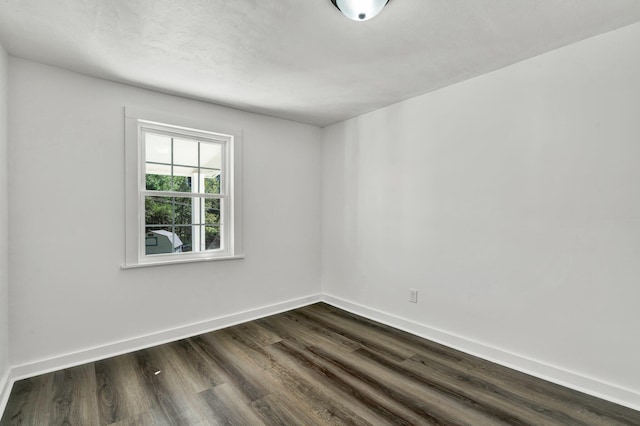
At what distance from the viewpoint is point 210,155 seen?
344 cm

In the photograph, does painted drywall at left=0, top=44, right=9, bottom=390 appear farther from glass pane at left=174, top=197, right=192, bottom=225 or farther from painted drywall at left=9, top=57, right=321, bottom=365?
glass pane at left=174, top=197, right=192, bottom=225

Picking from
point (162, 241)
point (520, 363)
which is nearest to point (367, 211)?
point (520, 363)

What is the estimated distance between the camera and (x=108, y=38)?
207 cm

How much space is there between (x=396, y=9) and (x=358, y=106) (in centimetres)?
166

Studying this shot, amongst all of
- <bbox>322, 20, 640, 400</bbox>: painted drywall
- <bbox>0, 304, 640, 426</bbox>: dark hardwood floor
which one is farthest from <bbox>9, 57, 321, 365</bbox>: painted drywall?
<bbox>322, 20, 640, 400</bbox>: painted drywall

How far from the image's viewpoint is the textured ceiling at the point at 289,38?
178 cm

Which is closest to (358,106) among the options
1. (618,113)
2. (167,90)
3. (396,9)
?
(396,9)

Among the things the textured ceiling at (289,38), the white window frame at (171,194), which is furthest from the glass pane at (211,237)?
the textured ceiling at (289,38)

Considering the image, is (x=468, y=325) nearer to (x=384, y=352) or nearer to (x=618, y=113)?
(x=384, y=352)

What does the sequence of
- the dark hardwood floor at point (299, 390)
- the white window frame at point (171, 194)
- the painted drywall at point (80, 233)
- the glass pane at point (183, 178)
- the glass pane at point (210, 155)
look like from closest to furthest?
the dark hardwood floor at point (299, 390)
the painted drywall at point (80, 233)
the white window frame at point (171, 194)
the glass pane at point (183, 178)
the glass pane at point (210, 155)

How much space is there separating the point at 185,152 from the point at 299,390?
252cm

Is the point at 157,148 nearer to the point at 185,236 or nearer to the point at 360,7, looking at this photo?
the point at 185,236

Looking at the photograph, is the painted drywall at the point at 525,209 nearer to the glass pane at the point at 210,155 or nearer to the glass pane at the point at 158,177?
the glass pane at the point at 210,155

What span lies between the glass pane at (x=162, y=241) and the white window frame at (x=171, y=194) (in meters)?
0.05
